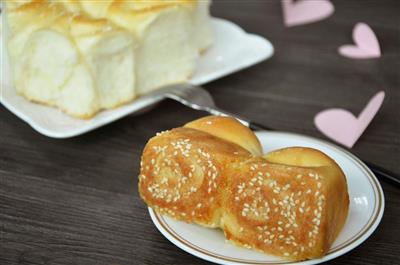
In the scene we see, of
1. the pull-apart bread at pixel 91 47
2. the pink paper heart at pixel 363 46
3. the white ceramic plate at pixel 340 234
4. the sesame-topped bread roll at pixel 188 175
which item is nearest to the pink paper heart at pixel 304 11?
the pink paper heart at pixel 363 46

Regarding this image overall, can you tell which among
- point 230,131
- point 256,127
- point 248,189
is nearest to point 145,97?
point 256,127

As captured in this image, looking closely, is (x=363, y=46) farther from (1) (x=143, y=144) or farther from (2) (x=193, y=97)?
(1) (x=143, y=144)

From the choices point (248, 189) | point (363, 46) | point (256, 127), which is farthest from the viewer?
point (363, 46)

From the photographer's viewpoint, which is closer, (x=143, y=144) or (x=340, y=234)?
(x=340, y=234)

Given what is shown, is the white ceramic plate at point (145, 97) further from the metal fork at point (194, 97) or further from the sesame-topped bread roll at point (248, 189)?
the sesame-topped bread roll at point (248, 189)

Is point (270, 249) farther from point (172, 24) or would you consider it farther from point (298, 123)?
point (172, 24)
